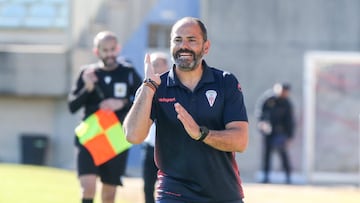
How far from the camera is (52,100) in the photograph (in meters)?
22.8

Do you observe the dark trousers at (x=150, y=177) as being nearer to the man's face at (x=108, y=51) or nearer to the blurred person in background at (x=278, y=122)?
the man's face at (x=108, y=51)

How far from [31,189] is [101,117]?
485cm

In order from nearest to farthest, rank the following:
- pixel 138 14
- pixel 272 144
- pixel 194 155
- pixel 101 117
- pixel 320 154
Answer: pixel 194 155 < pixel 101 117 < pixel 272 144 < pixel 320 154 < pixel 138 14

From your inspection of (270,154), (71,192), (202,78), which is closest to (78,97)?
(202,78)

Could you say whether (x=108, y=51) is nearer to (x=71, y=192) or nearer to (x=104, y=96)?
(x=104, y=96)

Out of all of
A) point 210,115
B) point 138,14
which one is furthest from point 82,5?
point 210,115

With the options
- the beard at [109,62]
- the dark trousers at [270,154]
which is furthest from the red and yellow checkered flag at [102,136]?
the dark trousers at [270,154]

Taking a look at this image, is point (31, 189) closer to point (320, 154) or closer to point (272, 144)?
point (272, 144)

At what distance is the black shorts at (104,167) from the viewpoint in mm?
8789

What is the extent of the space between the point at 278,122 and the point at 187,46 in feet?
39.8

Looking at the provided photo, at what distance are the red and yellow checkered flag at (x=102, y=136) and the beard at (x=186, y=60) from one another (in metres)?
3.40

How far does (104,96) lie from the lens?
29.2 feet

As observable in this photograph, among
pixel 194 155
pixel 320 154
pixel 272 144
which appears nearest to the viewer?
pixel 194 155

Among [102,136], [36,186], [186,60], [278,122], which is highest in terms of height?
[186,60]
